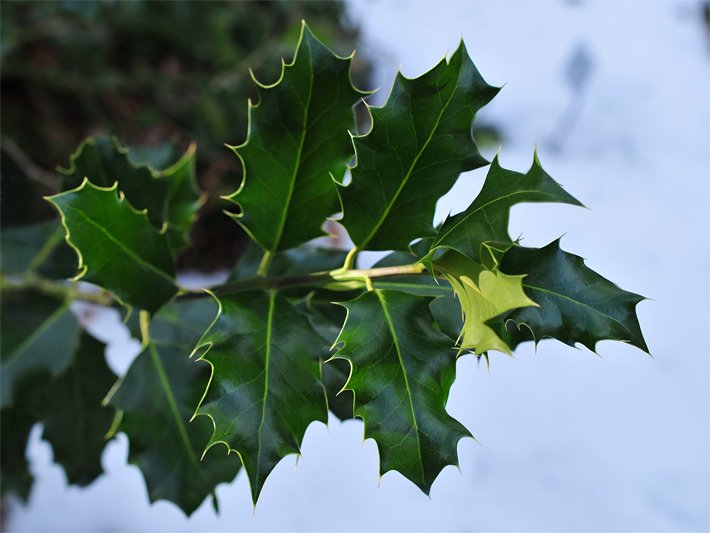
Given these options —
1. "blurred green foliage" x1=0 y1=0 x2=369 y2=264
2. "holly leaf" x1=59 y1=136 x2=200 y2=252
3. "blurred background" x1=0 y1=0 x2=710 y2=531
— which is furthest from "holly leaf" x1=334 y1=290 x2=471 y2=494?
"blurred green foliage" x1=0 y1=0 x2=369 y2=264

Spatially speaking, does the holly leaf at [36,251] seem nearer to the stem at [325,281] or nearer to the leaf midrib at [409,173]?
the stem at [325,281]

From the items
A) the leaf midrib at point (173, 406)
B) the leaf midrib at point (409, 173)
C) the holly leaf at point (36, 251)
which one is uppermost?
the holly leaf at point (36, 251)

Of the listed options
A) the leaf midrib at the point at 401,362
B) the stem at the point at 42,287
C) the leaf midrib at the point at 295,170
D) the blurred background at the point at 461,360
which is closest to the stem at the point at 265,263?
the leaf midrib at the point at 295,170

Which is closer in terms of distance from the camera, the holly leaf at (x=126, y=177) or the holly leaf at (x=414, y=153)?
the holly leaf at (x=414, y=153)

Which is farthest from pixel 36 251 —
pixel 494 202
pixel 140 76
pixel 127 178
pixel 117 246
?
pixel 140 76

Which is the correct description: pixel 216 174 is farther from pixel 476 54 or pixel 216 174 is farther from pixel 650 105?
pixel 650 105

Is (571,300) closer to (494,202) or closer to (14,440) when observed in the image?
(494,202)

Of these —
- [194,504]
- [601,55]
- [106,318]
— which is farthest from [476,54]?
[194,504]
